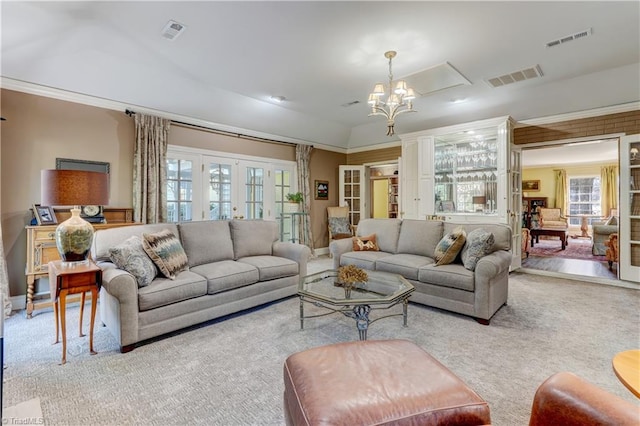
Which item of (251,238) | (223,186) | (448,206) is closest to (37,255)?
(251,238)

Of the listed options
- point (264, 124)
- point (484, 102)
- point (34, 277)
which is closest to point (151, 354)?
point (34, 277)

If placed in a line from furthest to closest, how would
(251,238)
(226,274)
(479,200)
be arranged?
(479,200)
(251,238)
(226,274)

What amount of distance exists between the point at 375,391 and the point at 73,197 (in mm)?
2567

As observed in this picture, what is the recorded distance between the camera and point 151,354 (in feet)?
7.87

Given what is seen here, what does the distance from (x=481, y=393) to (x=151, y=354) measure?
2412 mm

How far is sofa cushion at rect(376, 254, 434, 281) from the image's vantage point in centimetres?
347

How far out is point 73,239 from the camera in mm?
2424

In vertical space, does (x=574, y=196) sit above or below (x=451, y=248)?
above

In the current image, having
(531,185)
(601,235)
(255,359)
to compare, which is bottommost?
(255,359)

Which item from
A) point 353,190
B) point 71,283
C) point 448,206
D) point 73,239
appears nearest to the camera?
point 71,283

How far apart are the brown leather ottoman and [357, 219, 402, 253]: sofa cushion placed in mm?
2876

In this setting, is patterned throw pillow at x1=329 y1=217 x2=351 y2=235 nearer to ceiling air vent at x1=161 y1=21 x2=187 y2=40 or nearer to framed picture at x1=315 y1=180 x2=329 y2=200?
framed picture at x1=315 y1=180 x2=329 y2=200

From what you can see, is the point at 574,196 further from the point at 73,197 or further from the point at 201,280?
the point at 73,197

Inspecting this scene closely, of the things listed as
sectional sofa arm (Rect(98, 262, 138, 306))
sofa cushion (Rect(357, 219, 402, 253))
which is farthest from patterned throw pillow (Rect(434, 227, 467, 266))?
sectional sofa arm (Rect(98, 262, 138, 306))
